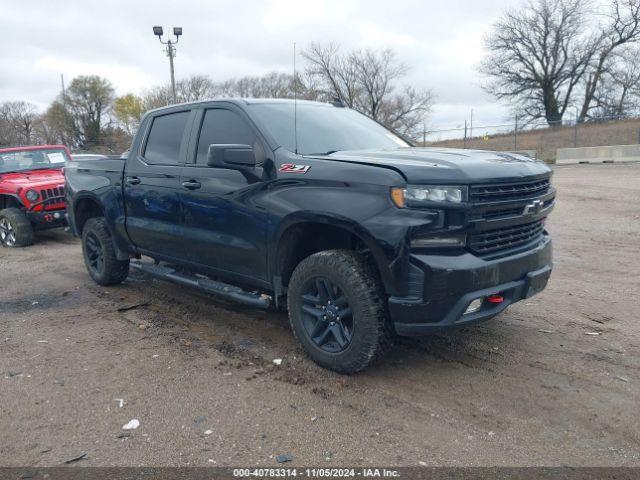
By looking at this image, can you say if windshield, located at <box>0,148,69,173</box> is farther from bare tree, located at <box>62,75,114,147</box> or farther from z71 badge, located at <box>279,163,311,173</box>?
bare tree, located at <box>62,75,114,147</box>

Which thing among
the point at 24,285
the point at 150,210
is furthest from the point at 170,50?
the point at 150,210

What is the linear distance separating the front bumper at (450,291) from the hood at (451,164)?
0.48 metres

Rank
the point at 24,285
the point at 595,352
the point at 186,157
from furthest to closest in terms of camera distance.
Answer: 1. the point at 24,285
2. the point at 186,157
3. the point at 595,352

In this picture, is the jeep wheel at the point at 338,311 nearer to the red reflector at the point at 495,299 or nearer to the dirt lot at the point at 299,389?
the dirt lot at the point at 299,389

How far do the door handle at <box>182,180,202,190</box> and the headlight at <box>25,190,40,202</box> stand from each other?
5.74m

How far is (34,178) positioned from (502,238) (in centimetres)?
884

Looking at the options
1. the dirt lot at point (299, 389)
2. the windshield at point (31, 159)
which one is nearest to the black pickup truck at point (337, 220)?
the dirt lot at point (299, 389)

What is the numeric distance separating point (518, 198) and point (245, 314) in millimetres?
2751

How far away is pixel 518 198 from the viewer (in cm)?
361

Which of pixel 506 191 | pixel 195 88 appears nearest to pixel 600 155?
pixel 506 191

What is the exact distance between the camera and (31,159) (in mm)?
10359

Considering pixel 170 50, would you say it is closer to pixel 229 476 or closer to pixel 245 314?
pixel 245 314

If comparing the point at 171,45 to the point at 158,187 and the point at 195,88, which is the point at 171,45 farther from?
the point at 195,88

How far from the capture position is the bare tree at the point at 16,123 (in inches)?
2304
